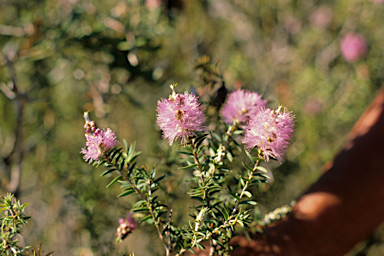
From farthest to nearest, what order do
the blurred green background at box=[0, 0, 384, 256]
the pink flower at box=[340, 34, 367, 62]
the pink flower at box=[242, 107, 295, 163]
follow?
the pink flower at box=[340, 34, 367, 62] → the blurred green background at box=[0, 0, 384, 256] → the pink flower at box=[242, 107, 295, 163]

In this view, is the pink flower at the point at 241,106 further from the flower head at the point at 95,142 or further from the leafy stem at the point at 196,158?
the flower head at the point at 95,142

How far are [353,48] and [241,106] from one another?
2295mm

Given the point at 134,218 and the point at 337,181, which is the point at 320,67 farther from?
the point at 134,218

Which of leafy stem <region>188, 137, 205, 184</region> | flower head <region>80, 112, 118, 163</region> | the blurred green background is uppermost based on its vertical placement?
the blurred green background

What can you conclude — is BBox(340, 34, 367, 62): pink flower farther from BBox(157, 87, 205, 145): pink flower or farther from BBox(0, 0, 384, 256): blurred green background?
BBox(157, 87, 205, 145): pink flower

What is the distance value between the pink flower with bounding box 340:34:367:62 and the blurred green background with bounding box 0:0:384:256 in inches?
2.9

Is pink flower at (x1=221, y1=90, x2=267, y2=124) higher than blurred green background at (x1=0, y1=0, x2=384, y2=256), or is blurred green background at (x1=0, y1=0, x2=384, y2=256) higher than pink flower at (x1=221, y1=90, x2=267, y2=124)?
blurred green background at (x1=0, y1=0, x2=384, y2=256)

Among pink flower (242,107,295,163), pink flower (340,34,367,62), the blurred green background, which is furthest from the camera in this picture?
pink flower (340,34,367,62)

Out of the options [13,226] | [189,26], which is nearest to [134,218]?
[13,226]

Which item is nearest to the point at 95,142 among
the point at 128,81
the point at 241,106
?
the point at 241,106

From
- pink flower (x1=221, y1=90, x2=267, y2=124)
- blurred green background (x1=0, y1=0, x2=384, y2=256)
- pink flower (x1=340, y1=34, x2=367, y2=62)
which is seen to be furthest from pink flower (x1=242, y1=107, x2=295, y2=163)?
pink flower (x1=340, y1=34, x2=367, y2=62)

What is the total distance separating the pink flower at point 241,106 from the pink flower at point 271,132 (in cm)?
7

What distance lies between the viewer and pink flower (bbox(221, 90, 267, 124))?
0.49 metres

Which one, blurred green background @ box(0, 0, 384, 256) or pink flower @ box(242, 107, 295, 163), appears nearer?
pink flower @ box(242, 107, 295, 163)
